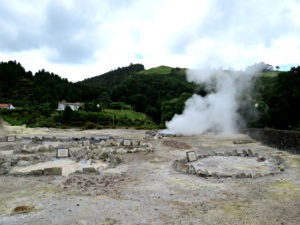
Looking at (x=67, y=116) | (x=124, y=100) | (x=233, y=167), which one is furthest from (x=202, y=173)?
(x=124, y=100)

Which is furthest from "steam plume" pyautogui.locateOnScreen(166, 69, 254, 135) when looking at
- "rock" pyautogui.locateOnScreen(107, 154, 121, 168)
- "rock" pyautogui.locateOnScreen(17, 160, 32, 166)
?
"rock" pyautogui.locateOnScreen(17, 160, 32, 166)

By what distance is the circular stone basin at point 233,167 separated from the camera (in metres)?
11.8

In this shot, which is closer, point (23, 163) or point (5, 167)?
point (5, 167)

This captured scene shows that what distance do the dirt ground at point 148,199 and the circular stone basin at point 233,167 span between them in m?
0.42

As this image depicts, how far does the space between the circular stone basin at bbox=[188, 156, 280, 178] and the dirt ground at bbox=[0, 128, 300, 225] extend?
1.38ft

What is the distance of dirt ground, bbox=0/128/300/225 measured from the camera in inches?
281

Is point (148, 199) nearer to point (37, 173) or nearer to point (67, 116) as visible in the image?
point (37, 173)

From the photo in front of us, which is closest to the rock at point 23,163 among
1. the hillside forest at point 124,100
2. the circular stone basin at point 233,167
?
the circular stone basin at point 233,167

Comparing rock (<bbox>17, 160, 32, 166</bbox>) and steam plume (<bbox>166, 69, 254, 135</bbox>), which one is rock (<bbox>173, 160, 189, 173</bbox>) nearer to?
rock (<bbox>17, 160, 32, 166</bbox>)

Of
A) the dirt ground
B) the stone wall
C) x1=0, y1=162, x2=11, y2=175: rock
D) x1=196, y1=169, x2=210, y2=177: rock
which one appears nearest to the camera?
the dirt ground

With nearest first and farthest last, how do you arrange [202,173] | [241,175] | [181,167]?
1. [241,175]
2. [202,173]
3. [181,167]

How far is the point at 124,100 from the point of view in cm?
8581

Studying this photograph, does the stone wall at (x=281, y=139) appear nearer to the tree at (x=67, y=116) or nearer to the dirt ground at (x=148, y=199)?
the dirt ground at (x=148, y=199)

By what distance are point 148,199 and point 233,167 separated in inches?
248
